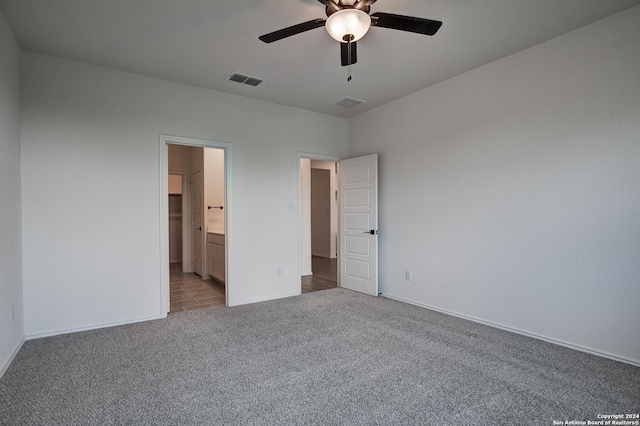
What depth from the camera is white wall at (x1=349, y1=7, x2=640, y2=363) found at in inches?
103

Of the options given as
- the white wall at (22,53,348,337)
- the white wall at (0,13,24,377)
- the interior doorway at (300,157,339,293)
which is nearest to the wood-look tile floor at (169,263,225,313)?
the white wall at (22,53,348,337)

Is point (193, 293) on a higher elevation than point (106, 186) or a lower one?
lower

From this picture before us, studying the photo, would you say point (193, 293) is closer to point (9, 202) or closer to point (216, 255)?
point (216, 255)

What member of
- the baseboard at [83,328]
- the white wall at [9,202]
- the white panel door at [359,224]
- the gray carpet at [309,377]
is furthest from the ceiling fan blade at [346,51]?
the baseboard at [83,328]

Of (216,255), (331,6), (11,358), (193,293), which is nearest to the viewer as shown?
(331,6)

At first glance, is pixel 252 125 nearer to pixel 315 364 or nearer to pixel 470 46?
pixel 470 46

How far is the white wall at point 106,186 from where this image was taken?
10.4ft

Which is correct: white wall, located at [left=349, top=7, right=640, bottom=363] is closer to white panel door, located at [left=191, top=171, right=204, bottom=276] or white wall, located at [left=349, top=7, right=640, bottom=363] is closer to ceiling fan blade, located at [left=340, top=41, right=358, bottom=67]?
ceiling fan blade, located at [left=340, top=41, right=358, bottom=67]

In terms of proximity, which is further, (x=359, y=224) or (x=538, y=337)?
(x=359, y=224)

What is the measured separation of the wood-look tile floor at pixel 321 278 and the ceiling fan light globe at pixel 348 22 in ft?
12.5

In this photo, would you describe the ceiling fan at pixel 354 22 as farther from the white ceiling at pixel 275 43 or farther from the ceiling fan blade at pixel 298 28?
the white ceiling at pixel 275 43

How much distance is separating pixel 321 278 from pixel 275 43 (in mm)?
4172

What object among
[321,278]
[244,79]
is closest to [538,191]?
[244,79]

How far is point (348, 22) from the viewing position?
210 centimetres
